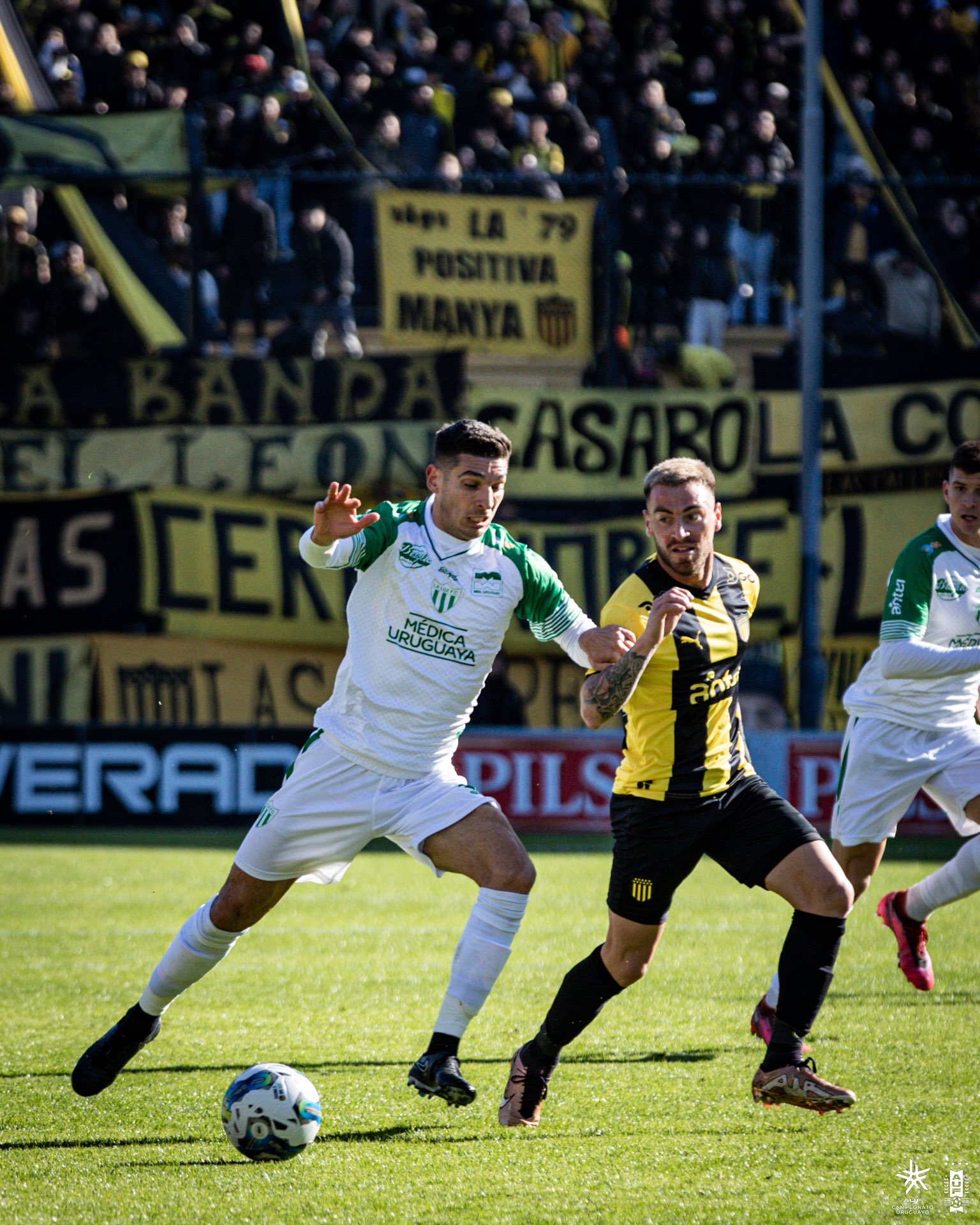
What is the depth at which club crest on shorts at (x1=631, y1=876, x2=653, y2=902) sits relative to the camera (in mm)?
Answer: 4836

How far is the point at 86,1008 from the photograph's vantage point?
259 inches

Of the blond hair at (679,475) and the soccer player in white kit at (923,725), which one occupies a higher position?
the blond hair at (679,475)

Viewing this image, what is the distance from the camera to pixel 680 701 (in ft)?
16.1

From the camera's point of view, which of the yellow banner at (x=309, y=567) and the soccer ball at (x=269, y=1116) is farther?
the yellow banner at (x=309, y=567)

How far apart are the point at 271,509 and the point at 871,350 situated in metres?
5.83

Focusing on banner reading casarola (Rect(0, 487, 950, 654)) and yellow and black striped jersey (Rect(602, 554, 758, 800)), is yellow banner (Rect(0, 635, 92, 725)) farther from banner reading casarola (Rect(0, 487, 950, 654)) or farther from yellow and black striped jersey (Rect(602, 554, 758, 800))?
yellow and black striped jersey (Rect(602, 554, 758, 800))

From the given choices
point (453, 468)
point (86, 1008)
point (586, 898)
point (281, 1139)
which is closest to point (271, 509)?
point (586, 898)

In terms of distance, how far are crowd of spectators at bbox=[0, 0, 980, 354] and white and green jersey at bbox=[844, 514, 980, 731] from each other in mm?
7626

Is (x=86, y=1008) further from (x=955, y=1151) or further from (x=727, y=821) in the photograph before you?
(x=955, y=1151)

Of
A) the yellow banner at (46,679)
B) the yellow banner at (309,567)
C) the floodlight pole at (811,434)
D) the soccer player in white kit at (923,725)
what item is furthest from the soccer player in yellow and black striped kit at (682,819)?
the yellow banner at (46,679)

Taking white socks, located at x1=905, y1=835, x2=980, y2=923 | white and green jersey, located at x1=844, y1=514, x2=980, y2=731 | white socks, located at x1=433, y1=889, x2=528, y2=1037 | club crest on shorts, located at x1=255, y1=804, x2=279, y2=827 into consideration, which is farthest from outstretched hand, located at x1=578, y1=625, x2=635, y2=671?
white socks, located at x1=905, y1=835, x2=980, y2=923

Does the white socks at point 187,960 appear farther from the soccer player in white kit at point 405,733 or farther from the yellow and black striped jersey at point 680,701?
the yellow and black striped jersey at point 680,701

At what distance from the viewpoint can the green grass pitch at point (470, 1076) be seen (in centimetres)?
411

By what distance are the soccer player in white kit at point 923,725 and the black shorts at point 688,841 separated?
1401 millimetres
